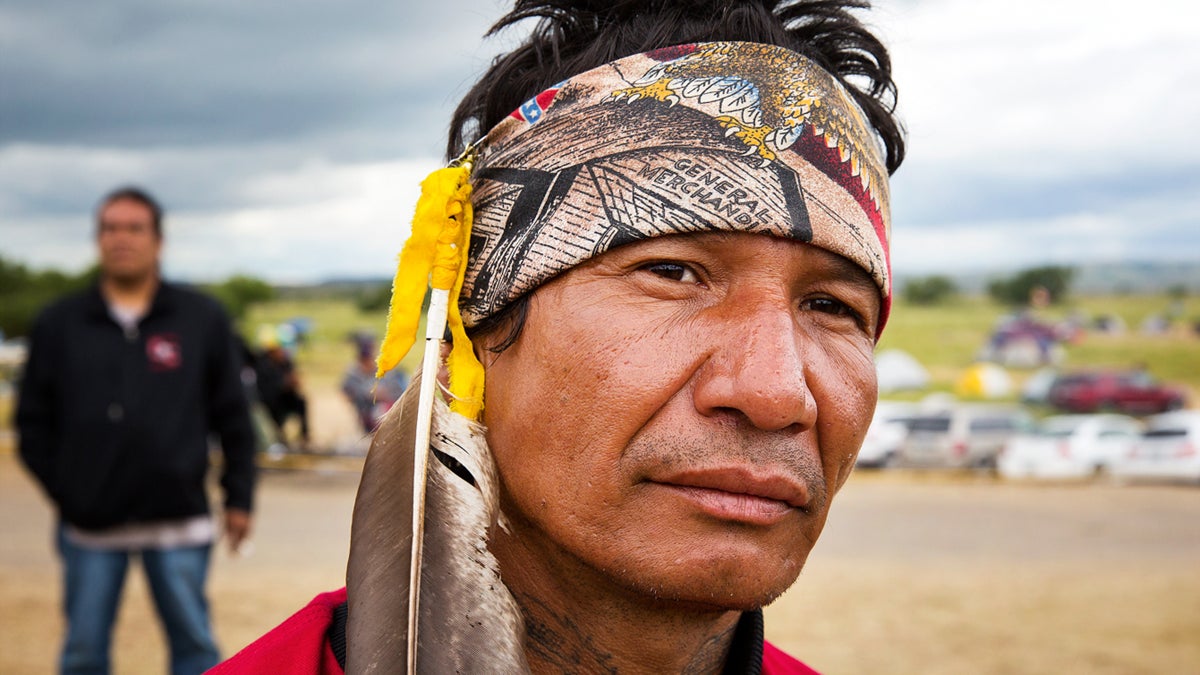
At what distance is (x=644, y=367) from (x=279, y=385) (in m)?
14.8

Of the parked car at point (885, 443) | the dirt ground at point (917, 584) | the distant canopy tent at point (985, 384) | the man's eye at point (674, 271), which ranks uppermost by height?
the man's eye at point (674, 271)

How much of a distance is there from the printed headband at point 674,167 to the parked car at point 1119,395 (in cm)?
2602

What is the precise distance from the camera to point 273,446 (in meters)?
16.7

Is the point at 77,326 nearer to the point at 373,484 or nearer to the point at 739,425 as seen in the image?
the point at 373,484

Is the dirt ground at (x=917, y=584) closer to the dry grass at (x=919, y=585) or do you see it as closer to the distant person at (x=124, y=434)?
the dry grass at (x=919, y=585)

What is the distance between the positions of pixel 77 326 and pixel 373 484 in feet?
12.3

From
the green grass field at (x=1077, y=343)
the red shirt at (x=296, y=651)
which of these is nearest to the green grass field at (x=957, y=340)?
the green grass field at (x=1077, y=343)

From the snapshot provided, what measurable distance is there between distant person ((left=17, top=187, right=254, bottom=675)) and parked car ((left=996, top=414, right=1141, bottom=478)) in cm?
1659

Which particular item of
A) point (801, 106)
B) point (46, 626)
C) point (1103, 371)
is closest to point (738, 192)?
point (801, 106)

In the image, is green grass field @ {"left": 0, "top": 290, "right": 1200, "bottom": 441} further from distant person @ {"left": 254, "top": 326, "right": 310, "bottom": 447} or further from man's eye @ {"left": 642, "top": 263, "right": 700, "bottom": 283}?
man's eye @ {"left": 642, "top": 263, "right": 700, "bottom": 283}

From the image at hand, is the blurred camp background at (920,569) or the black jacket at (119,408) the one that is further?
the blurred camp background at (920,569)

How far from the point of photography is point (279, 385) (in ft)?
51.1

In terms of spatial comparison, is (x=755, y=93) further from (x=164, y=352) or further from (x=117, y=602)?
(x=117, y=602)

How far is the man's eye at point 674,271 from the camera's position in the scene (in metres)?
1.72
